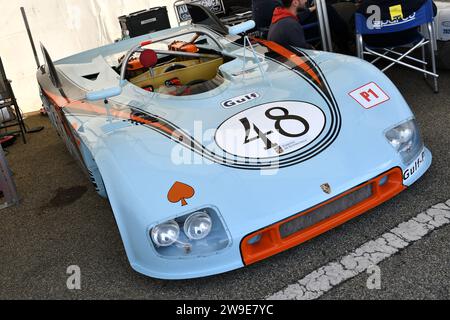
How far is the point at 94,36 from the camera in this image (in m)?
6.53

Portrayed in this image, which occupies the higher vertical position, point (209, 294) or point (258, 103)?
point (258, 103)

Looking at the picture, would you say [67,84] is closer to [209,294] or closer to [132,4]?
[209,294]

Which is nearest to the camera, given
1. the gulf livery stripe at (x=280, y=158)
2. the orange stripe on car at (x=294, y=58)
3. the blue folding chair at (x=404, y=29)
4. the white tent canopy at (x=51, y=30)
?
the gulf livery stripe at (x=280, y=158)

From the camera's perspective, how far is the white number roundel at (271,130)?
2.12 meters

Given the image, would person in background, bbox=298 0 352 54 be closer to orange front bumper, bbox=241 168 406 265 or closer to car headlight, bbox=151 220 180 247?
orange front bumper, bbox=241 168 406 265

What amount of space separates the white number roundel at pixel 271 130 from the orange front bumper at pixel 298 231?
0.29 m

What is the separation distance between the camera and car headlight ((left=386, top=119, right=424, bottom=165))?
2.21 meters

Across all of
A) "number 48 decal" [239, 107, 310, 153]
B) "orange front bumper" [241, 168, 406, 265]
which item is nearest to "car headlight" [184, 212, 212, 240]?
"orange front bumper" [241, 168, 406, 265]

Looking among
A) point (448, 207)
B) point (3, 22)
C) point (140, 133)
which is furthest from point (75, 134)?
point (3, 22)

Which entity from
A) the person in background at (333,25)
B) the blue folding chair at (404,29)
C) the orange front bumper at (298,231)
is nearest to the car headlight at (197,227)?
the orange front bumper at (298,231)

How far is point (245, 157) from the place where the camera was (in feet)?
6.84

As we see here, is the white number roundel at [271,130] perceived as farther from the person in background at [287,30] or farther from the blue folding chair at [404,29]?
the blue folding chair at [404,29]

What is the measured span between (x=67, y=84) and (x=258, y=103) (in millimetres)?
1468
